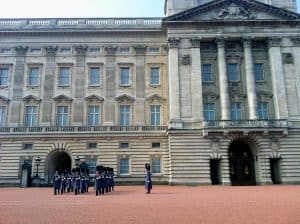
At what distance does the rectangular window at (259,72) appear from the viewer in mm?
41750

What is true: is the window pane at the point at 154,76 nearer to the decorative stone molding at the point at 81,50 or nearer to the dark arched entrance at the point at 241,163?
the decorative stone molding at the point at 81,50

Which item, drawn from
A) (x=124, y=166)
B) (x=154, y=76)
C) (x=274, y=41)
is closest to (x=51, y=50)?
(x=154, y=76)

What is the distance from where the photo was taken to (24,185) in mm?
36938

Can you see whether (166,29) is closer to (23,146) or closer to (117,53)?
(117,53)

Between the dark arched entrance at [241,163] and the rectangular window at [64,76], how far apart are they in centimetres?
2169

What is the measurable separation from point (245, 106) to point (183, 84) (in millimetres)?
7924

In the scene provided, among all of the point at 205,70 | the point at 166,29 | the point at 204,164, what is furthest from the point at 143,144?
the point at 166,29

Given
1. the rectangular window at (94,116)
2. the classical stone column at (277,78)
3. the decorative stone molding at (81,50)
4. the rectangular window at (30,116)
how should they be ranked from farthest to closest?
the decorative stone molding at (81,50)
the rectangular window at (94,116)
the rectangular window at (30,116)
the classical stone column at (277,78)

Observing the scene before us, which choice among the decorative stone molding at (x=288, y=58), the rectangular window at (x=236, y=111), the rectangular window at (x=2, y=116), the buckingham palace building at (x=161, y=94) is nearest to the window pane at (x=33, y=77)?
the buckingham palace building at (x=161, y=94)

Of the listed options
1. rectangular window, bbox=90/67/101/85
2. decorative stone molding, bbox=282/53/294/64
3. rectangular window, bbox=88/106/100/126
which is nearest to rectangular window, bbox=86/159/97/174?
rectangular window, bbox=88/106/100/126

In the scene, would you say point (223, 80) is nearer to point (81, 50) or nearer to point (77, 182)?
point (81, 50)

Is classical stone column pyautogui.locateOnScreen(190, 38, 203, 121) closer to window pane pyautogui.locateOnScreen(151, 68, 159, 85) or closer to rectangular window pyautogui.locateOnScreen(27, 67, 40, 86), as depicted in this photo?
window pane pyautogui.locateOnScreen(151, 68, 159, 85)

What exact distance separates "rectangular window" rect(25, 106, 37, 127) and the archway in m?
4.56

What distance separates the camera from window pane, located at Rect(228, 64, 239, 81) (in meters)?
41.8
